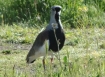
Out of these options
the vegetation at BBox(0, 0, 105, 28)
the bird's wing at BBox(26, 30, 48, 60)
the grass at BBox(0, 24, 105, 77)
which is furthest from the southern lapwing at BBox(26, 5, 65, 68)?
the vegetation at BBox(0, 0, 105, 28)

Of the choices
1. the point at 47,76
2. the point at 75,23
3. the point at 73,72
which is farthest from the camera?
the point at 75,23

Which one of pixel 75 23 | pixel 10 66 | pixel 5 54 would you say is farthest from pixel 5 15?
pixel 10 66

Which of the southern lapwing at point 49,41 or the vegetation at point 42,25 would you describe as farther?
the vegetation at point 42,25

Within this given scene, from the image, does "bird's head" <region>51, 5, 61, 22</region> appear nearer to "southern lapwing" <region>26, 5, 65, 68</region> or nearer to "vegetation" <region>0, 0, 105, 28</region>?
"southern lapwing" <region>26, 5, 65, 68</region>

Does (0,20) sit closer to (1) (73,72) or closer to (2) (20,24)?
(2) (20,24)

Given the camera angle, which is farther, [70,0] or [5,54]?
[70,0]

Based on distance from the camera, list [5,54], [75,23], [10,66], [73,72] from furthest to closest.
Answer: [75,23] → [5,54] → [10,66] → [73,72]

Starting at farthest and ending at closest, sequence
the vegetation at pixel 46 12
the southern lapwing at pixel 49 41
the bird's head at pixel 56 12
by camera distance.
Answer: the vegetation at pixel 46 12 → the bird's head at pixel 56 12 → the southern lapwing at pixel 49 41

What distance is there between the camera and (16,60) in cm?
768

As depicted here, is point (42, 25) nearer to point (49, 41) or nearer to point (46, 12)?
point (46, 12)

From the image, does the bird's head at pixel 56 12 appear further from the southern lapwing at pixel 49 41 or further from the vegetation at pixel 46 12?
the vegetation at pixel 46 12

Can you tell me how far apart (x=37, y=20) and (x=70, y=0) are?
0.97 m

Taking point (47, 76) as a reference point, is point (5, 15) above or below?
below

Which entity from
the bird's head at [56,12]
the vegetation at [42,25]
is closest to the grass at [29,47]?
the vegetation at [42,25]
